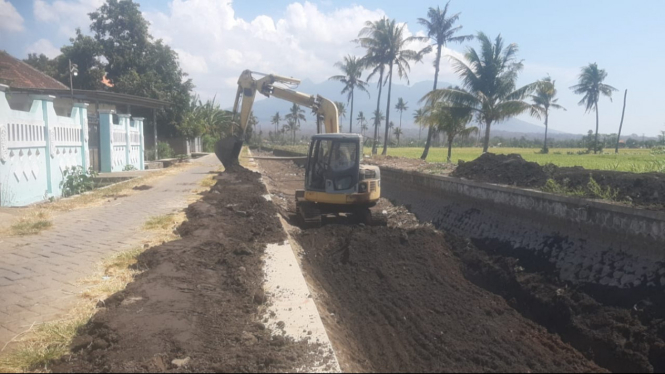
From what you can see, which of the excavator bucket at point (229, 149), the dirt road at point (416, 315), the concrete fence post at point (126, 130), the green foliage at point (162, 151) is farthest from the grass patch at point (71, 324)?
the green foliage at point (162, 151)

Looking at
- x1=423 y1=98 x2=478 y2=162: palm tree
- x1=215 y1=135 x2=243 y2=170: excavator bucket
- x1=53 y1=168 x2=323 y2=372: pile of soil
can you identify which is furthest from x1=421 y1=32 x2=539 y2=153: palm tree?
x1=53 y1=168 x2=323 y2=372: pile of soil

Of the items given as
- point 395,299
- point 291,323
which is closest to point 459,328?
point 395,299

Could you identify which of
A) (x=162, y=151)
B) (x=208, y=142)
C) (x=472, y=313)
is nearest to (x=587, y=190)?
(x=472, y=313)

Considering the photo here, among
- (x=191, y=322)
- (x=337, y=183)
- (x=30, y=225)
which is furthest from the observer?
(x=337, y=183)

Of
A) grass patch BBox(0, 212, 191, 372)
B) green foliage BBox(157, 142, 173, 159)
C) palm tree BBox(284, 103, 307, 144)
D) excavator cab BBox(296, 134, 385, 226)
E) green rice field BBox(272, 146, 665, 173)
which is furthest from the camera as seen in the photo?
palm tree BBox(284, 103, 307, 144)

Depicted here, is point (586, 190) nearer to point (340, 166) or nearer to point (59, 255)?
point (340, 166)

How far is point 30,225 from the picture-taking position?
9406 mm

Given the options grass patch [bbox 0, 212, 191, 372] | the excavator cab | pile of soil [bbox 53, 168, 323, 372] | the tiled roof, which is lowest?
grass patch [bbox 0, 212, 191, 372]

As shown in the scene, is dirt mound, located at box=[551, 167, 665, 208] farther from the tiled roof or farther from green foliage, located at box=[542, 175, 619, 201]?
the tiled roof

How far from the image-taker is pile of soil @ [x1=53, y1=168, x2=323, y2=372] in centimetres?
394

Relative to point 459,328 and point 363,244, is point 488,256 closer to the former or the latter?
point 363,244

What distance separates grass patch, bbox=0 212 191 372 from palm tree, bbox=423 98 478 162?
1797cm

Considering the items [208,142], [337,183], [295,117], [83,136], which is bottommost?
[208,142]

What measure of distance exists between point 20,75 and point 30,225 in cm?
2064
